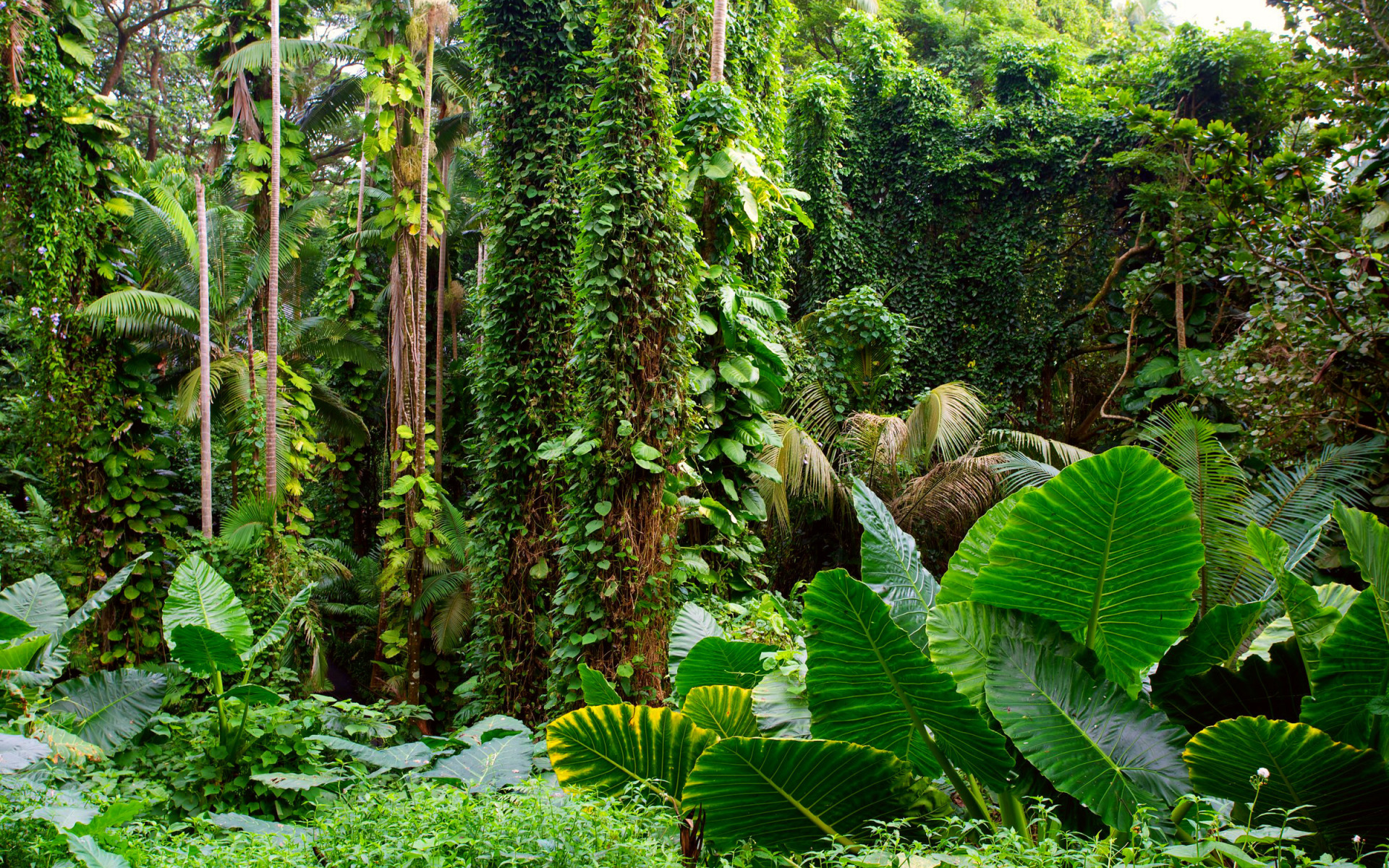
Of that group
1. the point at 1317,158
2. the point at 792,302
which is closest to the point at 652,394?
the point at 1317,158

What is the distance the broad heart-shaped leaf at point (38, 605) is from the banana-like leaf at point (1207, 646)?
214 inches

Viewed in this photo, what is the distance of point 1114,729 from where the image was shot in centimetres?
231

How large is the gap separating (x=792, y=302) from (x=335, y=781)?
32.0 feet

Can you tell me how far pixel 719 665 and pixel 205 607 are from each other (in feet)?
10.4

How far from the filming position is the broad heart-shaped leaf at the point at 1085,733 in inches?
87.3

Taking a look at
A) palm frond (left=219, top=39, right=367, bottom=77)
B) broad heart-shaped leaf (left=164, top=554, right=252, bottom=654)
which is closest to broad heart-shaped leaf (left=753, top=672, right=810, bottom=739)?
broad heart-shaped leaf (left=164, top=554, right=252, bottom=654)

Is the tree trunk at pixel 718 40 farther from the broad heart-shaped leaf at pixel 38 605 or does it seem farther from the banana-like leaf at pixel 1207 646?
the broad heart-shaped leaf at pixel 38 605

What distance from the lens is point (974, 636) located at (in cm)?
241

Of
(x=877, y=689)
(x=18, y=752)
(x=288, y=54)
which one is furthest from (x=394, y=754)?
(x=288, y=54)

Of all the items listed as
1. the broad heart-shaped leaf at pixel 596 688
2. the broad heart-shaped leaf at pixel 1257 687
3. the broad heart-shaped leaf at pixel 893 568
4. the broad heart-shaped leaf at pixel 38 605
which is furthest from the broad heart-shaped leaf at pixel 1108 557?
the broad heart-shaped leaf at pixel 38 605

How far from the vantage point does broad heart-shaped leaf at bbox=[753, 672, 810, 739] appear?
111 inches

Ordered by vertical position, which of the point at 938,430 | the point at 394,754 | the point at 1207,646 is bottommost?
the point at 394,754

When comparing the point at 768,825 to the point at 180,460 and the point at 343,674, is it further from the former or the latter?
the point at 180,460

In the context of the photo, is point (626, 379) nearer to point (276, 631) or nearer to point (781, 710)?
point (781, 710)
